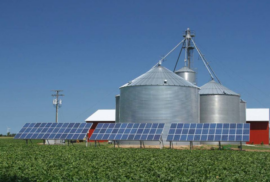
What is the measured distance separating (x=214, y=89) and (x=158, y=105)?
52.3ft

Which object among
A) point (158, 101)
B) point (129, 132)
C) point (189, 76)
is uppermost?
point (189, 76)

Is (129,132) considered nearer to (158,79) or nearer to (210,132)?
(210,132)

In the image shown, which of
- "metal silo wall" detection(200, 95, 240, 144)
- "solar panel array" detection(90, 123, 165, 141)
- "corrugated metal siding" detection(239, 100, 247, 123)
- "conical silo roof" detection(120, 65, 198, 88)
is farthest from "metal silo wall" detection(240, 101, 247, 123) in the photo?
"solar panel array" detection(90, 123, 165, 141)

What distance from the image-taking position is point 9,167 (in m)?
26.6

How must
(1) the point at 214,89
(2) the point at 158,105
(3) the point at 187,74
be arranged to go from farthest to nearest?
(3) the point at 187,74 < (1) the point at 214,89 < (2) the point at 158,105

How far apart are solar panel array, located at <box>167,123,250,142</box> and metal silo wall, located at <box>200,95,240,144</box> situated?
18521mm

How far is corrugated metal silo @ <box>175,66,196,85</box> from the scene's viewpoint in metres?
78.2

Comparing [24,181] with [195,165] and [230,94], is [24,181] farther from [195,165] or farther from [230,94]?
[230,94]

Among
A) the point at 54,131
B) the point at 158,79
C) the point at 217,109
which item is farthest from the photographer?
the point at 217,109

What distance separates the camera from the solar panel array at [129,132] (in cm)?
5115

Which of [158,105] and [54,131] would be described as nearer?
[54,131]

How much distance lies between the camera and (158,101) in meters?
61.0

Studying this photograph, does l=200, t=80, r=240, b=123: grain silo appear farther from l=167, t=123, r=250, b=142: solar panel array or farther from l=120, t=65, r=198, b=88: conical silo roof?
l=167, t=123, r=250, b=142: solar panel array

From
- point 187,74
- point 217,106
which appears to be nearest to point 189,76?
point 187,74
